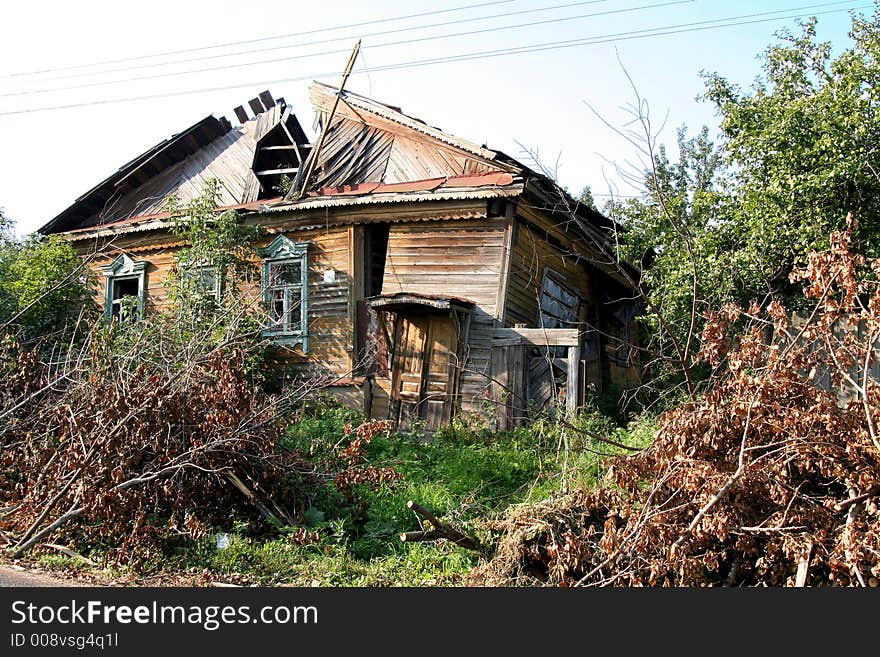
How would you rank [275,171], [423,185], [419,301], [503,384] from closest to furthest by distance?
[503,384] → [419,301] → [423,185] → [275,171]

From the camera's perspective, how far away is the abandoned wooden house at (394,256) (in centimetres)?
1220

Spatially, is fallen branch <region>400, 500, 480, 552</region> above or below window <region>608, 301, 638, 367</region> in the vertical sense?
below

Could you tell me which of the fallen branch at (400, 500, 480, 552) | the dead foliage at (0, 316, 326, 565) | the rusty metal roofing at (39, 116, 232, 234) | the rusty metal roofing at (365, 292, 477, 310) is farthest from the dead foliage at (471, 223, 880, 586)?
the rusty metal roofing at (39, 116, 232, 234)

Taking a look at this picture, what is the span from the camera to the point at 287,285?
14086 mm

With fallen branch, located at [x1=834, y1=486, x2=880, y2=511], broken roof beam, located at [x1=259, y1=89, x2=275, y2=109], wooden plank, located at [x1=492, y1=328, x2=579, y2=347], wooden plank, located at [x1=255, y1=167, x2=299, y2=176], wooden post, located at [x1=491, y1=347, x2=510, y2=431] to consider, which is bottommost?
fallen branch, located at [x1=834, y1=486, x2=880, y2=511]

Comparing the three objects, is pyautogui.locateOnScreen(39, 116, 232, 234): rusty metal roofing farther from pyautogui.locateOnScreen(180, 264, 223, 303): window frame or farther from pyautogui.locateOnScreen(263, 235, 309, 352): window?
pyautogui.locateOnScreen(263, 235, 309, 352): window

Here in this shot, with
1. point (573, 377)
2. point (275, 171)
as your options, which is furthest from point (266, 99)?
point (573, 377)

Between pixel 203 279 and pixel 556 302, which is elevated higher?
pixel 203 279

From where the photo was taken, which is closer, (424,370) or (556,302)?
(424,370)

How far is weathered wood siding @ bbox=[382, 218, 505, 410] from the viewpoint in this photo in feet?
40.0

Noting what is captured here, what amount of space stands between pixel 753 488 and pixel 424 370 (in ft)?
24.4

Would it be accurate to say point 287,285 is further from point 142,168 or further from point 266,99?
point 142,168

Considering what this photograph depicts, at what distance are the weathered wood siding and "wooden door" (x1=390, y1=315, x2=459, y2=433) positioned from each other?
0.30 m

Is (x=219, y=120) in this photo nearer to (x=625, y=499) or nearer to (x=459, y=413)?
(x=459, y=413)
